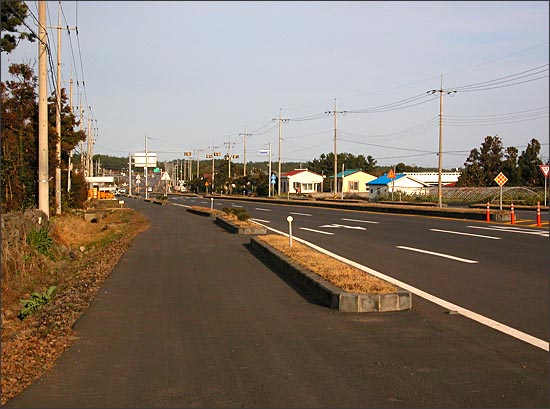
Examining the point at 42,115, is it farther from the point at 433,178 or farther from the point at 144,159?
the point at 433,178

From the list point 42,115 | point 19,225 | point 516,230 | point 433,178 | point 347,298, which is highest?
point 42,115

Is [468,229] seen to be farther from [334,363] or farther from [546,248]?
[334,363]

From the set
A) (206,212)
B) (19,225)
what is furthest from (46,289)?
(206,212)

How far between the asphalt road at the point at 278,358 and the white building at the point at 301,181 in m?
98.5

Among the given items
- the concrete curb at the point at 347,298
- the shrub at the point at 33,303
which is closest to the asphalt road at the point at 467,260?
the concrete curb at the point at 347,298

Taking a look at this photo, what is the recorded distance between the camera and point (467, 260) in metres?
14.9

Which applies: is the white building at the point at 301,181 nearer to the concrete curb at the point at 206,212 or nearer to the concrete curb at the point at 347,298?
the concrete curb at the point at 206,212

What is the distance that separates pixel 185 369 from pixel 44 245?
12.5 m

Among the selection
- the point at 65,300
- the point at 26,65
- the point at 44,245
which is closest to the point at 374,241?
the point at 44,245

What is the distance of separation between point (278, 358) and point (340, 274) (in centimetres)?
417

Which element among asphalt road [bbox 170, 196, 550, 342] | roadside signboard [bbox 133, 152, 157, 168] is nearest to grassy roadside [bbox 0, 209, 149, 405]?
asphalt road [bbox 170, 196, 550, 342]

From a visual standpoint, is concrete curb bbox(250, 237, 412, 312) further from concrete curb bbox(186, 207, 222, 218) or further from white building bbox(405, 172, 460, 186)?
white building bbox(405, 172, 460, 186)

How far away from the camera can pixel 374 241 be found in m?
20.0

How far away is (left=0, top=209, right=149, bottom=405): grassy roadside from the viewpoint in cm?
660
